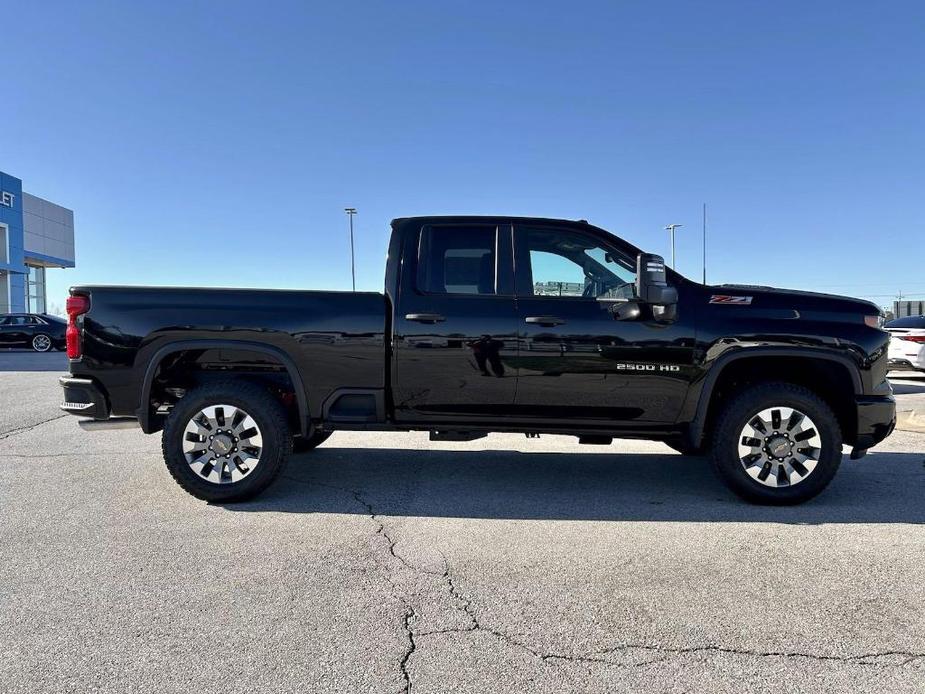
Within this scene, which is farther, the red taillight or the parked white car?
the parked white car

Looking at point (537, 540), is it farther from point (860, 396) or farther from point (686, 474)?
point (860, 396)

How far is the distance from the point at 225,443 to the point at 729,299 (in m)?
3.79

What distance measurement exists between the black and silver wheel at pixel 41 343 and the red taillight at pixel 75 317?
20958mm

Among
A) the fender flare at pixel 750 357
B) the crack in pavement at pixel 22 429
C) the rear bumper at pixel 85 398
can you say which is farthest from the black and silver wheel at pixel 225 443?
the crack in pavement at pixel 22 429

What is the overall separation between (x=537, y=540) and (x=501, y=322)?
153 cm

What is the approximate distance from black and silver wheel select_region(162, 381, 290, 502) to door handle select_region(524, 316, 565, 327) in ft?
6.34

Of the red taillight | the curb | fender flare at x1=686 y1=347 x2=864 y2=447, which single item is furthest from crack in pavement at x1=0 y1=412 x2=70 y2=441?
the curb

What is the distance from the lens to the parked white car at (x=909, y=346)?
1112cm

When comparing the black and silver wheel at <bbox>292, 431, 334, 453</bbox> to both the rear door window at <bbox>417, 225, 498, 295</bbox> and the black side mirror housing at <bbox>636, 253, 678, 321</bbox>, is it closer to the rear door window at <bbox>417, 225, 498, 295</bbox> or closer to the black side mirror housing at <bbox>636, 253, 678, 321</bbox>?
the rear door window at <bbox>417, 225, 498, 295</bbox>

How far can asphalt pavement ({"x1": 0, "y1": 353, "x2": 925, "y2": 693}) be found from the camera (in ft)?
7.95

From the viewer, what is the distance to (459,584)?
318 cm

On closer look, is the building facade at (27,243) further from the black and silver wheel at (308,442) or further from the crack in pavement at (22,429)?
the black and silver wheel at (308,442)

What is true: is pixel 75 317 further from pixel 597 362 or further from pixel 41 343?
pixel 41 343

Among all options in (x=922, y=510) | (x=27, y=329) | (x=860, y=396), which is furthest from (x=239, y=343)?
(x=27, y=329)
